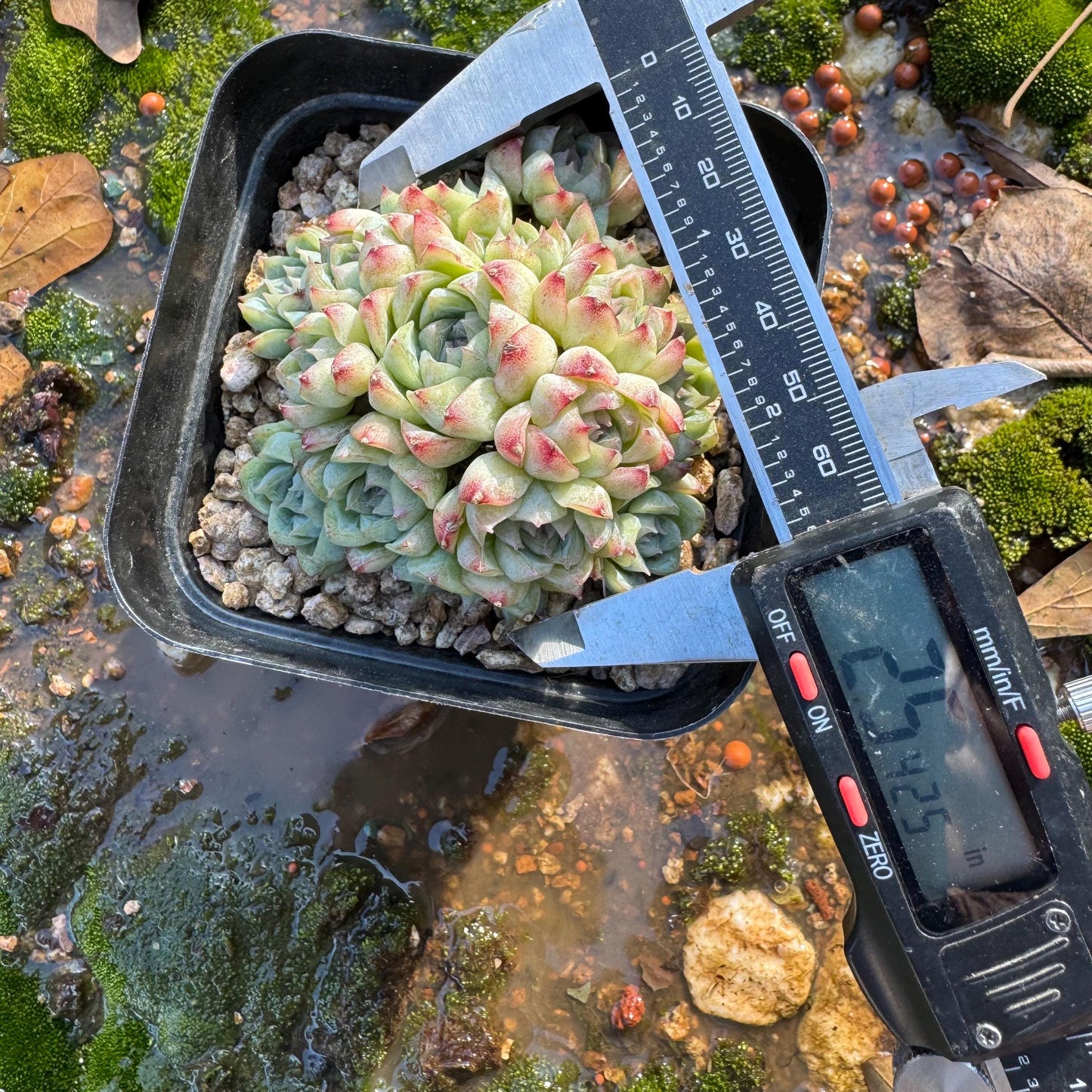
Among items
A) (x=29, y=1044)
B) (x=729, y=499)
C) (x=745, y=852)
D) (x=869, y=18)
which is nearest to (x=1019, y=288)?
(x=869, y=18)

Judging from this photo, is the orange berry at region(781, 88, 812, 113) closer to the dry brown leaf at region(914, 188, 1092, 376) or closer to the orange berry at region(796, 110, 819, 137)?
the orange berry at region(796, 110, 819, 137)

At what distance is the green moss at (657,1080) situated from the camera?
7.47ft

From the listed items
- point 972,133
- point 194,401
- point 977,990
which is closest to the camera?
point 977,990

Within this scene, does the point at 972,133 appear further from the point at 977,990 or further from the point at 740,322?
the point at 977,990

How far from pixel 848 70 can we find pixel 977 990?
2.23 m

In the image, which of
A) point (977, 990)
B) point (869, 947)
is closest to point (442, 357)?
point (869, 947)

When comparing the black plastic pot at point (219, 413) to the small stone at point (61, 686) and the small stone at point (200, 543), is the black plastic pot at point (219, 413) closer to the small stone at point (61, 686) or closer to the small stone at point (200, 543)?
the small stone at point (200, 543)

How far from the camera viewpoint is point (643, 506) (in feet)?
5.35

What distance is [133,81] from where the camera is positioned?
7.75 ft

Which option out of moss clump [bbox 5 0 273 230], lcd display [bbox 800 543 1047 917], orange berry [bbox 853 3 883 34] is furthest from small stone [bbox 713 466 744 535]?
moss clump [bbox 5 0 273 230]

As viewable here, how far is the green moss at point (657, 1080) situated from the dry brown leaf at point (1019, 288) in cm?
200

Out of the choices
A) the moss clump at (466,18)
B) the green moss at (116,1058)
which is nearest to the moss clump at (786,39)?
the moss clump at (466,18)

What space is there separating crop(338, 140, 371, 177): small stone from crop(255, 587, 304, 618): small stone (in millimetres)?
973

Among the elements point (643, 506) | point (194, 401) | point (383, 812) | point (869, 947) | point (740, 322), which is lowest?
point (383, 812)
